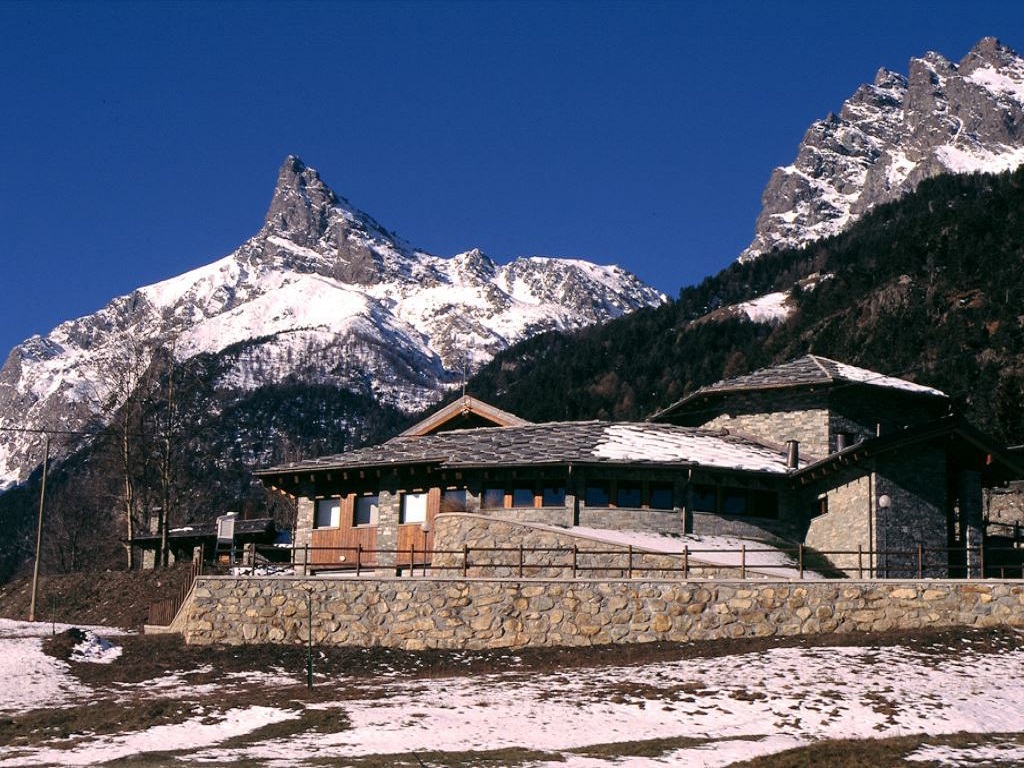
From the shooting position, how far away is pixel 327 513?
47.6m

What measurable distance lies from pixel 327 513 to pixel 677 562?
16.2 m

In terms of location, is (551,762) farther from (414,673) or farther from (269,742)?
(414,673)

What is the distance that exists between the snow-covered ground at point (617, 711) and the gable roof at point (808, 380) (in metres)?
15.9

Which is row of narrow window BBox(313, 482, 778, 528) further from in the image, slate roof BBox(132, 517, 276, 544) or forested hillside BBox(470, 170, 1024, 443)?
forested hillside BBox(470, 170, 1024, 443)

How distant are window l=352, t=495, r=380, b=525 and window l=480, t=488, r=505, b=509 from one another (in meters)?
4.40

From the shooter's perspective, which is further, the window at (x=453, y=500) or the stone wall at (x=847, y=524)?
the window at (x=453, y=500)

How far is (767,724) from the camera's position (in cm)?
2450

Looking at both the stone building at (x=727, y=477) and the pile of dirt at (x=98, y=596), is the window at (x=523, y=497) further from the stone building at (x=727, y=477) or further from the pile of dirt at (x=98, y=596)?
the pile of dirt at (x=98, y=596)

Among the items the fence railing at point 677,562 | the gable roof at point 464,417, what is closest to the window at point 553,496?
the fence railing at point 677,562

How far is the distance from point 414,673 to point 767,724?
1020 cm

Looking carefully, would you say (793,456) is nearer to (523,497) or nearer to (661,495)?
(661,495)

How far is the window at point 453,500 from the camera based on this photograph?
43844 millimetres

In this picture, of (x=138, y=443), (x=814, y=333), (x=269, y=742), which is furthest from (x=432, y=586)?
(x=814, y=333)

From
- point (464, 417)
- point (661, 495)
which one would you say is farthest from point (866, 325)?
point (661, 495)
